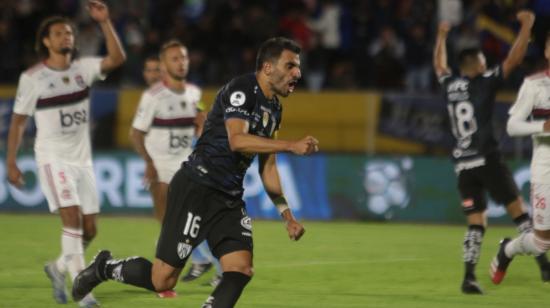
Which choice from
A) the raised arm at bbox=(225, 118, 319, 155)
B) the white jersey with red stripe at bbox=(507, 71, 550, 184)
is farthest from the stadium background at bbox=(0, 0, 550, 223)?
the raised arm at bbox=(225, 118, 319, 155)

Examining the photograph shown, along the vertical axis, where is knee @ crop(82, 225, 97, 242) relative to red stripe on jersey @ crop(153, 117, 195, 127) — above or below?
below

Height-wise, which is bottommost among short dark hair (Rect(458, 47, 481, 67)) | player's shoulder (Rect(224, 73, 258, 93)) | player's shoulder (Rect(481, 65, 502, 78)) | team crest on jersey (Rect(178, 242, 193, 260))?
team crest on jersey (Rect(178, 242, 193, 260))

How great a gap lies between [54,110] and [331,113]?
1024 centimetres

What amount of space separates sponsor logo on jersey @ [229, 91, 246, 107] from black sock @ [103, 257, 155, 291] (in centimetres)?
152

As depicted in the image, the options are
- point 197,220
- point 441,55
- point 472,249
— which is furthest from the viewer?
point 441,55

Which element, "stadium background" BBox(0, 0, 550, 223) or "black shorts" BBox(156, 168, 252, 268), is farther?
"stadium background" BBox(0, 0, 550, 223)

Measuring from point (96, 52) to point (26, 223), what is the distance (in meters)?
4.78

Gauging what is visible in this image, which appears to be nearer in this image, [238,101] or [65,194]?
[238,101]

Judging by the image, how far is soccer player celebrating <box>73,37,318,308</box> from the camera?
7.74 metres

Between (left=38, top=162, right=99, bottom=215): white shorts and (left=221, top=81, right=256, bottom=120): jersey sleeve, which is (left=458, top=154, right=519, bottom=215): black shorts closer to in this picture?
(left=38, top=162, right=99, bottom=215): white shorts

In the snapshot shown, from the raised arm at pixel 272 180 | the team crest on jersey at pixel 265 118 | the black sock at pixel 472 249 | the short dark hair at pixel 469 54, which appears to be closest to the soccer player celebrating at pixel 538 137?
the black sock at pixel 472 249

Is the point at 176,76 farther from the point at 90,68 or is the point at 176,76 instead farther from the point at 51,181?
the point at 51,181

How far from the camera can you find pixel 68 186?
10.1 meters

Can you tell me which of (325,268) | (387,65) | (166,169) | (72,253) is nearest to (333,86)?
(387,65)
